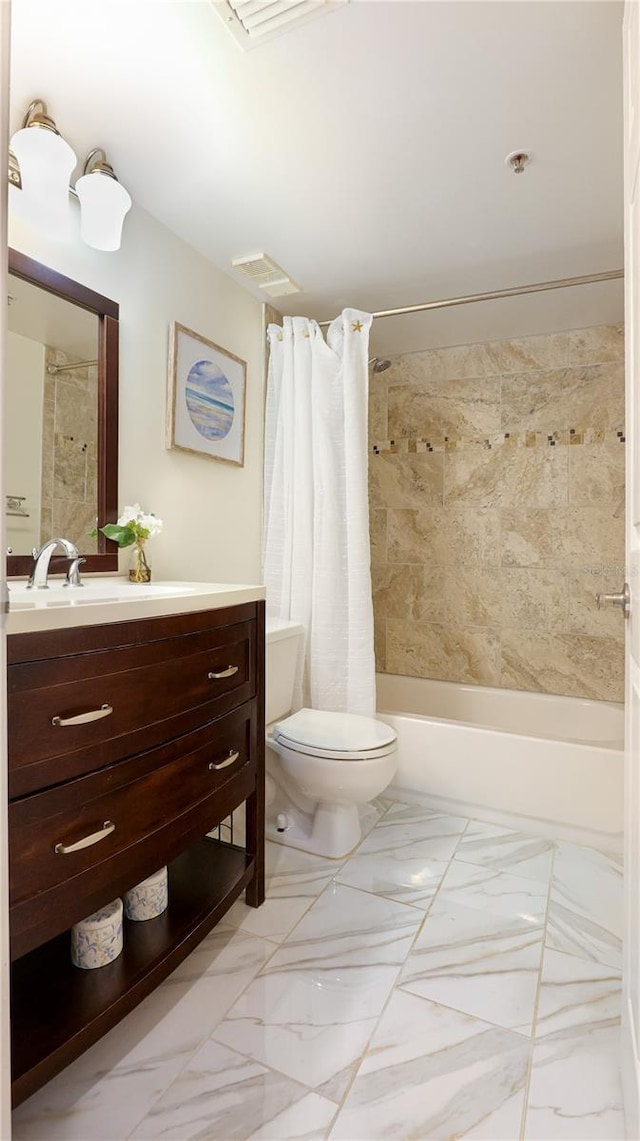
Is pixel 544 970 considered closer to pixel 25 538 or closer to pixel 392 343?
pixel 25 538

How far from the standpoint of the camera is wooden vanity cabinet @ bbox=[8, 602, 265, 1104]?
3.01 feet

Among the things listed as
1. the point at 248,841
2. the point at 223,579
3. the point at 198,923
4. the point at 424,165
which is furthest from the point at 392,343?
the point at 198,923

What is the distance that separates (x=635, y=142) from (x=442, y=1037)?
1.81 metres

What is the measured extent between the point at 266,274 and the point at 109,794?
2021 mm

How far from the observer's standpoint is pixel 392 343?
302 centimetres

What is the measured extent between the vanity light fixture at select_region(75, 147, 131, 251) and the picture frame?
421mm

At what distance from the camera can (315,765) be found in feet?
6.05

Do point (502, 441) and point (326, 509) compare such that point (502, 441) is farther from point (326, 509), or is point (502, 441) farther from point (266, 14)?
point (266, 14)

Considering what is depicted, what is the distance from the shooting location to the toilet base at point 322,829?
6.35 feet

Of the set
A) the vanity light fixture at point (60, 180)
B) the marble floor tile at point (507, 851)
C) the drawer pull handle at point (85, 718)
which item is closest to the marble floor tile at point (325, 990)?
the marble floor tile at point (507, 851)

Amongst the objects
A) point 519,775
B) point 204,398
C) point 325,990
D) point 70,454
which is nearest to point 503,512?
point 519,775

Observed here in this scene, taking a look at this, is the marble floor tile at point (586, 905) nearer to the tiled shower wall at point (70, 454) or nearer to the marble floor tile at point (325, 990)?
the marble floor tile at point (325, 990)

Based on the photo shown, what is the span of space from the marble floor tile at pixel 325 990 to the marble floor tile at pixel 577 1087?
35 cm

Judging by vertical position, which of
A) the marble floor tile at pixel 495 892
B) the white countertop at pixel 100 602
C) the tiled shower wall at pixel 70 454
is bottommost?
the marble floor tile at pixel 495 892
